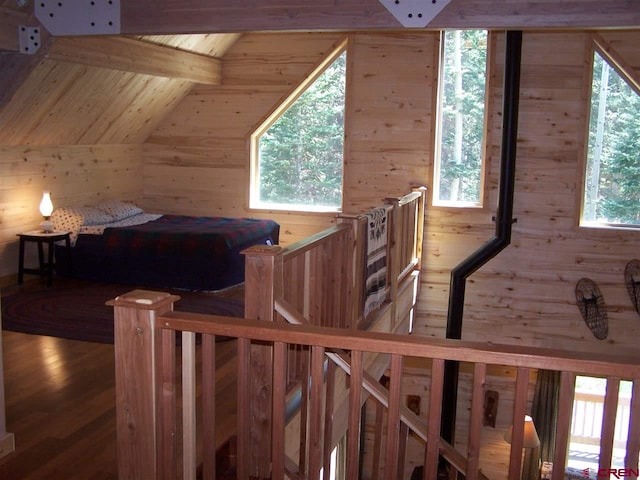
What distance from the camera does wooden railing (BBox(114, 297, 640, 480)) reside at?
177 cm

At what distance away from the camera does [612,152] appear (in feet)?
21.2

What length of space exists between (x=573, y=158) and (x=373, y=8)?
3853 millimetres

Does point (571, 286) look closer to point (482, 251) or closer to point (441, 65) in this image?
point (482, 251)

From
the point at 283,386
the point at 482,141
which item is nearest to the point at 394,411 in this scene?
the point at 283,386

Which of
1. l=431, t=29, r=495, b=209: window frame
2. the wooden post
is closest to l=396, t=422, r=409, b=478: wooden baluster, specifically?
the wooden post

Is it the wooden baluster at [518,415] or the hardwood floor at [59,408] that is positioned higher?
the wooden baluster at [518,415]

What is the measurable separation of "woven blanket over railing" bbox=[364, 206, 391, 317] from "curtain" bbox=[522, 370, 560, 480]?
2897 millimetres

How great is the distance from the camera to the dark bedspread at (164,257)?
582 cm

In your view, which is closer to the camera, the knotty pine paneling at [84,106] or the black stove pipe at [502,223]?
the knotty pine paneling at [84,106]

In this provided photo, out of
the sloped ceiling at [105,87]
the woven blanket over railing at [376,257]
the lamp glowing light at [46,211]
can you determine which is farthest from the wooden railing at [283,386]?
the lamp glowing light at [46,211]

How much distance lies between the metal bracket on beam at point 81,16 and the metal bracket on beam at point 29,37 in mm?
112

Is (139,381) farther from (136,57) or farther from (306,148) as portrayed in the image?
(306,148)

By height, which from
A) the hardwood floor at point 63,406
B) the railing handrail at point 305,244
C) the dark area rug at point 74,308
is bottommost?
the hardwood floor at point 63,406

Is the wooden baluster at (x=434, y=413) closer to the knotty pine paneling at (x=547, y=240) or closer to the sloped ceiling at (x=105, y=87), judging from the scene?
the sloped ceiling at (x=105, y=87)
